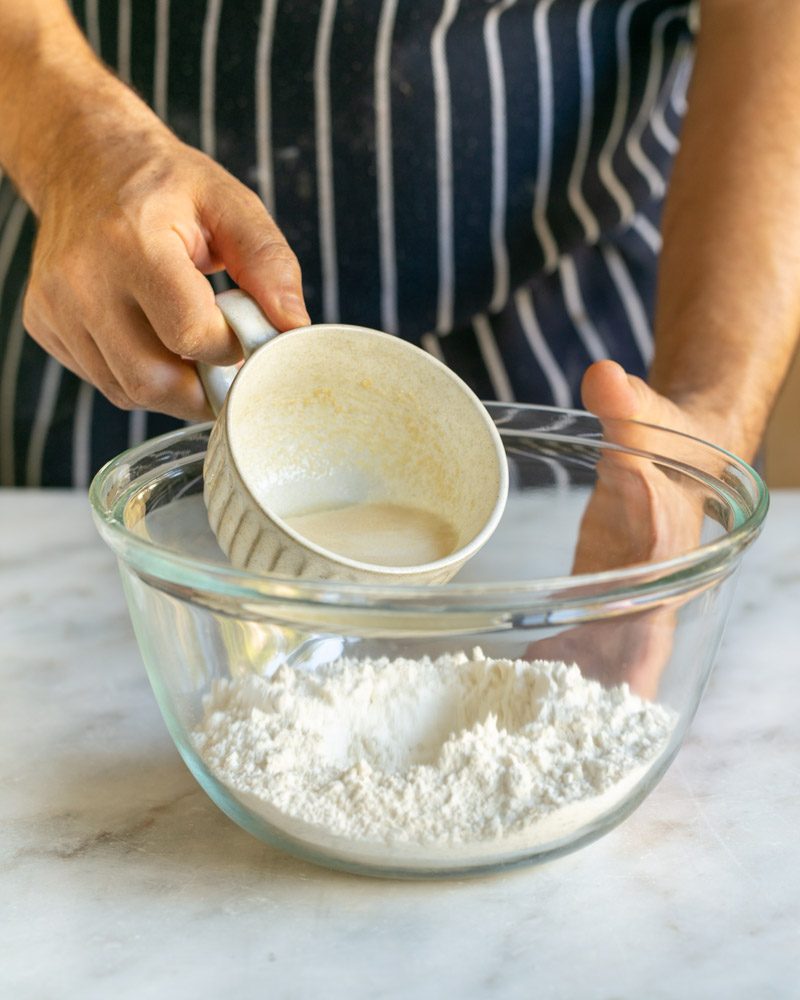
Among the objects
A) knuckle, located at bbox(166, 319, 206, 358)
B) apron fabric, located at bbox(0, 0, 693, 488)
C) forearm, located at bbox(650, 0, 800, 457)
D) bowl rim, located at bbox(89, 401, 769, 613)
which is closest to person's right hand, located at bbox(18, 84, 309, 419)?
knuckle, located at bbox(166, 319, 206, 358)

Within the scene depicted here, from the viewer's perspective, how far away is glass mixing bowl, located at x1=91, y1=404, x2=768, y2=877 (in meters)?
0.44

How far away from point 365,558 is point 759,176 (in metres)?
0.55

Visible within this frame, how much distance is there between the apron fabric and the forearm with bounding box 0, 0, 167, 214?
15 cm

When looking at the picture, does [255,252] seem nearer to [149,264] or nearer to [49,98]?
[149,264]

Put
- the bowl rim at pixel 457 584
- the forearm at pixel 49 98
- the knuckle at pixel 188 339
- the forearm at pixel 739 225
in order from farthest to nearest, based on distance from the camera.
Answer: the forearm at pixel 739 225 → the forearm at pixel 49 98 → the knuckle at pixel 188 339 → the bowl rim at pixel 457 584

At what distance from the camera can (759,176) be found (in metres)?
0.94

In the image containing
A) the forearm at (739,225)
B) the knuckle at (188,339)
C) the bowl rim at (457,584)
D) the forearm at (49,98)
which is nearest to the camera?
the bowl rim at (457,584)

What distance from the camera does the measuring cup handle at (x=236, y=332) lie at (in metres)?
0.58

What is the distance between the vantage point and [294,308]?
594mm

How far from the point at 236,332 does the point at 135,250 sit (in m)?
0.08

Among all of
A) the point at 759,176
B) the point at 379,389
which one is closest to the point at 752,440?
the point at 759,176

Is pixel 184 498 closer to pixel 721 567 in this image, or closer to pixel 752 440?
pixel 721 567

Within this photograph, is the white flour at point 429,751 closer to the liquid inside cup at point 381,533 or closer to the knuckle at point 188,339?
the liquid inside cup at point 381,533

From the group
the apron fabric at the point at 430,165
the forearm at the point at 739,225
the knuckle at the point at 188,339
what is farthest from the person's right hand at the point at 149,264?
the forearm at the point at 739,225
